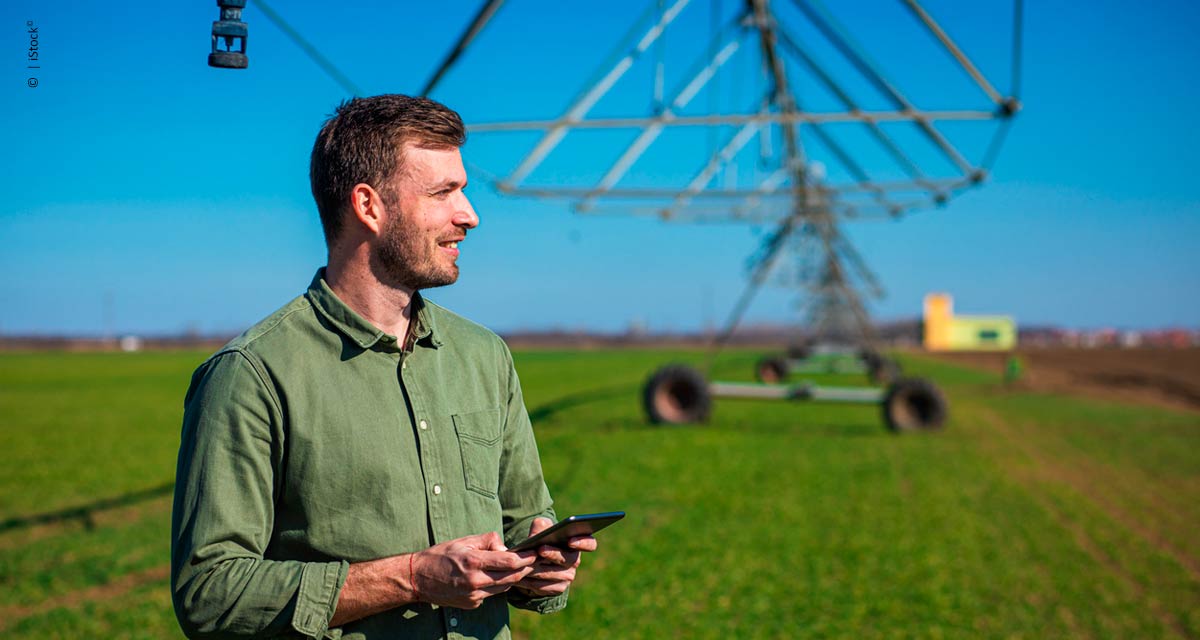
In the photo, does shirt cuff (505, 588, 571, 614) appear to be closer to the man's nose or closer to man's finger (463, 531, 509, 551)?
man's finger (463, 531, 509, 551)

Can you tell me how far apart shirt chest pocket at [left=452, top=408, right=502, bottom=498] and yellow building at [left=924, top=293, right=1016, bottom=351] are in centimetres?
11213

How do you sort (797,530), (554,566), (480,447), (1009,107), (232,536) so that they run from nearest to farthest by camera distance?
1. (232,536)
2. (554,566)
3. (480,447)
4. (1009,107)
5. (797,530)

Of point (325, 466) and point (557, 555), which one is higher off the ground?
point (325, 466)

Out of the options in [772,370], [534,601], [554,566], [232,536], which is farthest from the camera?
[772,370]

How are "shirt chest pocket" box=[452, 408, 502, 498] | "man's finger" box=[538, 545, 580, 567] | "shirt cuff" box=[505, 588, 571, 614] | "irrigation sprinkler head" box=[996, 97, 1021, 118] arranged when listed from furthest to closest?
"irrigation sprinkler head" box=[996, 97, 1021, 118]
"shirt cuff" box=[505, 588, 571, 614]
"shirt chest pocket" box=[452, 408, 502, 498]
"man's finger" box=[538, 545, 580, 567]

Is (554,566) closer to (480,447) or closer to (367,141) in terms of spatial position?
(480,447)

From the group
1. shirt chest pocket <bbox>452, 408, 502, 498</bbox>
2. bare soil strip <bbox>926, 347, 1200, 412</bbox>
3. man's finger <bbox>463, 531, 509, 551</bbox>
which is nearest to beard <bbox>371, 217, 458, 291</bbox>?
shirt chest pocket <bbox>452, 408, 502, 498</bbox>

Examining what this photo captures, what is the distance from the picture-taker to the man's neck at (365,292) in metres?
2.03

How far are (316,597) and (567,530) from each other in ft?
1.44

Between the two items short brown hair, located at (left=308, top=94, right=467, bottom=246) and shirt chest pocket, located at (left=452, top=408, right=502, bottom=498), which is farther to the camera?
shirt chest pocket, located at (left=452, top=408, right=502, bottom=498)

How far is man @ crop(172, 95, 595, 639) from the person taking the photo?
5.91 ft

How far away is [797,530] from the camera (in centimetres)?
980

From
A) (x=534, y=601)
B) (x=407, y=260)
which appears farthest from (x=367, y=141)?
(x=534, y=601)

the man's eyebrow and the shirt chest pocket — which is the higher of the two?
the man's eyebrow
